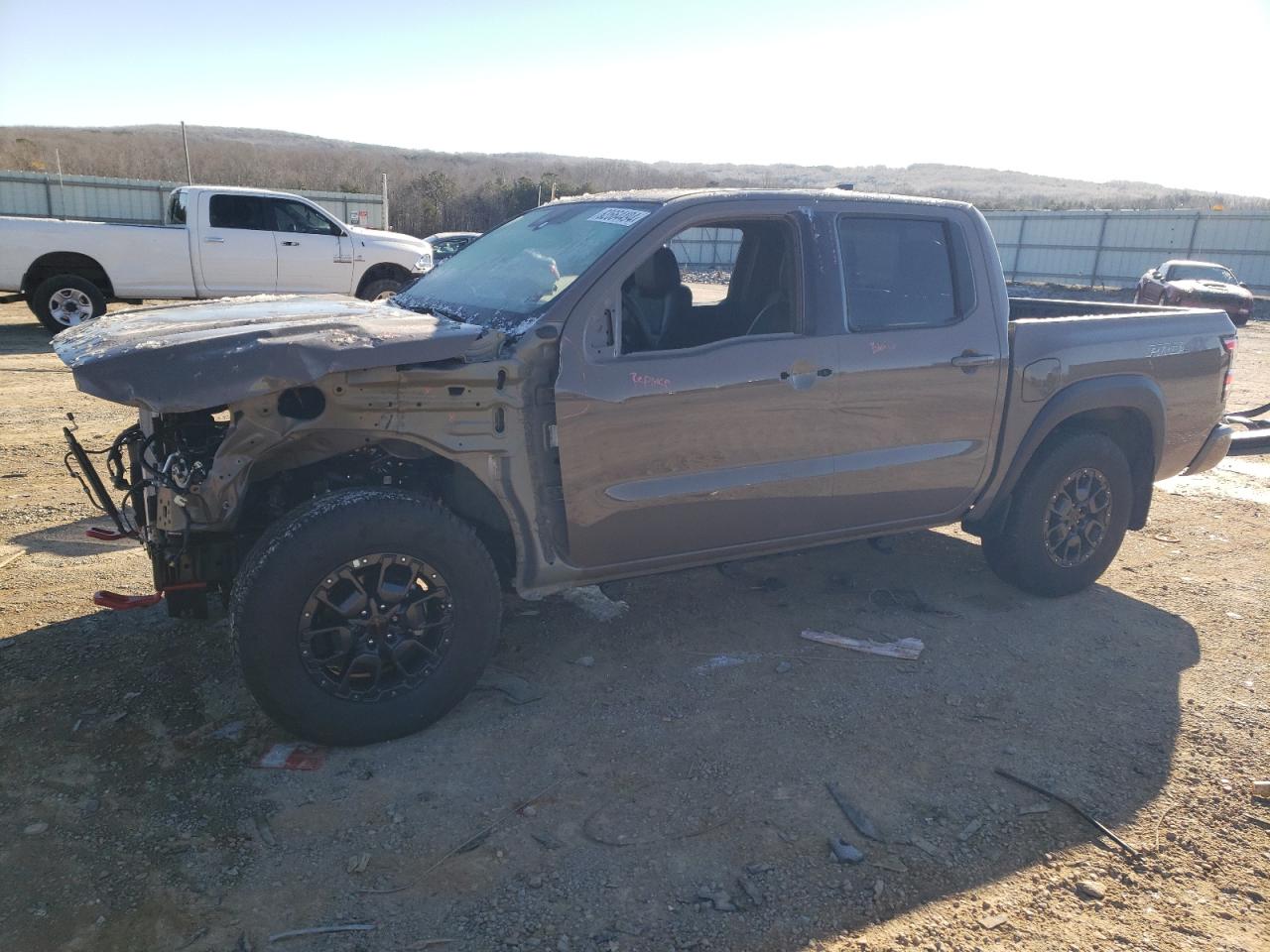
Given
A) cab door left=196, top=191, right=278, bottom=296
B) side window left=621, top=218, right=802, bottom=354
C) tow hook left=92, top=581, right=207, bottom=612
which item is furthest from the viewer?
cab door left=196, top=191, right=278, bottom=296

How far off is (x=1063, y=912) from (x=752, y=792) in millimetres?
1009

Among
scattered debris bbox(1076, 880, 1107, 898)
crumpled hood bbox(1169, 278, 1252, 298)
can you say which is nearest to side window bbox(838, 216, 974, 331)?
scattered debris bbox(1076, 880, 1107, 898)

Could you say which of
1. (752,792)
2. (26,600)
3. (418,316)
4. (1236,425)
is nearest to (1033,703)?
(752,792)

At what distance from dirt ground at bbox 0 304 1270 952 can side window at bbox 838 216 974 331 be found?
1549mm

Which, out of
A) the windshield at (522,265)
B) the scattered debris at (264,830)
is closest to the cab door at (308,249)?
the windshield at (522,265)

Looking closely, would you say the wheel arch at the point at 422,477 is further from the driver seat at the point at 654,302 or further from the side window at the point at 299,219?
the side window at the point at 299,219

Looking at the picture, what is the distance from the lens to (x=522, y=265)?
13.3 ft

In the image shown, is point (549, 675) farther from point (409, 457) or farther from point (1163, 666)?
point (1163, 666)

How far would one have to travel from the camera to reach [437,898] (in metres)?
2.64

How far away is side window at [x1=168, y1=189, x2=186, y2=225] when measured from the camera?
12320 millimetres

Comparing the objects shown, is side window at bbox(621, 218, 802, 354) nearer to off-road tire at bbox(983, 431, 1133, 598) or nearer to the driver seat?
the driver seat

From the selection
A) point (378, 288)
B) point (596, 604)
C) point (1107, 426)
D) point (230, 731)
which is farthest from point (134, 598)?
point (378, 288)

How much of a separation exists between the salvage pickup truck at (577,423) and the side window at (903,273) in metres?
0.01

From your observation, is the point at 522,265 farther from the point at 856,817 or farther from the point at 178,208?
the point at 178,208
